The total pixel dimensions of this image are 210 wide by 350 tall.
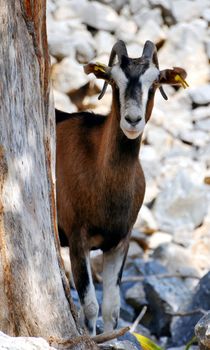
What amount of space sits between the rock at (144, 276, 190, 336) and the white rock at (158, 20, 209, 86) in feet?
23.5

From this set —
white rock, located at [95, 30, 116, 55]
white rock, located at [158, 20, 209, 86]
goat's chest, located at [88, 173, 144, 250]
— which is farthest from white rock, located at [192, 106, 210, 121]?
goat's chest, located at [88, 173, 144, 250]

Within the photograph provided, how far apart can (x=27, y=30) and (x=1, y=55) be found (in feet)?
1.07

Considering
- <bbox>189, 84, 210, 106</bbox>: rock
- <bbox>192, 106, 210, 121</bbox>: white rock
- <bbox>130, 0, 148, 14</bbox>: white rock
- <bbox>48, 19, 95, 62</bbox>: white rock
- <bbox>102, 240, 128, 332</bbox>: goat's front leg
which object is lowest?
<bbox>192, 106, 210, 121</bbox>: white rock

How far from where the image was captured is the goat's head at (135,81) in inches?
276

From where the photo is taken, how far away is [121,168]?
7.53 meters

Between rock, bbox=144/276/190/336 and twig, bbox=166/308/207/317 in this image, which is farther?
rock, bbox=144/276/190/336

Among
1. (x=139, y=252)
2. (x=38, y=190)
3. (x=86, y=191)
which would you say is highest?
(x=38, y=190)

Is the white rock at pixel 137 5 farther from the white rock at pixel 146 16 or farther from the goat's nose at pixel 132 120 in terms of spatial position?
the goat's nose at pixel 132 120

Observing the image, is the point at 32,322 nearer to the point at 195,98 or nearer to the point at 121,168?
the point at 121,168

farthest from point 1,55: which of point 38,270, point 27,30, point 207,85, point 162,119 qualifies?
point 207,85

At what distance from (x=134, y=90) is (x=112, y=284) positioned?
1683 millimetres

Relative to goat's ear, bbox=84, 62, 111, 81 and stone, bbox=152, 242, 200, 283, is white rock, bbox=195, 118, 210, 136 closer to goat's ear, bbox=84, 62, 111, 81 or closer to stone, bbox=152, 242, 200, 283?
stone, bbox=152, 242, 200, 283

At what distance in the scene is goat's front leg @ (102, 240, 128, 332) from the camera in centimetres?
777

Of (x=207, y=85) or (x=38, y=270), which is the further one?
(x=207, y=85)
